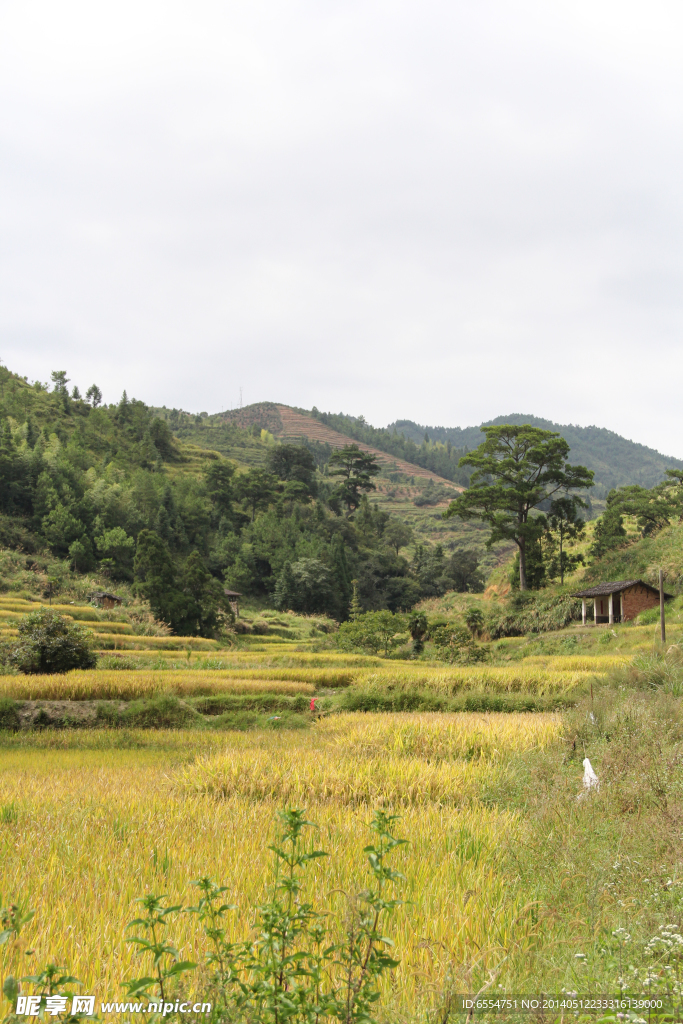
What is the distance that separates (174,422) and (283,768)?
12492cm

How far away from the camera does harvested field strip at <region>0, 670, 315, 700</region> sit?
45.7 feet

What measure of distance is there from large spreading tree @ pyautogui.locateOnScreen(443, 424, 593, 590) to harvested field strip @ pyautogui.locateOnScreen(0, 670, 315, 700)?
24.0 meters

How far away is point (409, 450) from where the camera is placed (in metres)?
152

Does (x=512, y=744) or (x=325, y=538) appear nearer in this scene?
(x=512, y=744)

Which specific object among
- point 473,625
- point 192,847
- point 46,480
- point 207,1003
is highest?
point 46,480

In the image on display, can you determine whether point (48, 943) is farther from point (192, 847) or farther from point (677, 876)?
point (677, 876)

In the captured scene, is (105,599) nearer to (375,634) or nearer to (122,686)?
(375,634)

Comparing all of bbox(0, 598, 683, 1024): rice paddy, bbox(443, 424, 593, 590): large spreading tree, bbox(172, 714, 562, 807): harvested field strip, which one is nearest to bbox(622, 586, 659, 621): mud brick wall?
bbox(443, 424, 593, 590): large spreading tree

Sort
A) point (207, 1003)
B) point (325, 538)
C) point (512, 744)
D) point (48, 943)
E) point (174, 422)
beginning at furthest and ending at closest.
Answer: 1. point (174, 422)
2. point (325, 538)
3. point (512, 744)
4. point (48, 943)
5. point (207, 1003)

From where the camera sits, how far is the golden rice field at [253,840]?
10.6 feet

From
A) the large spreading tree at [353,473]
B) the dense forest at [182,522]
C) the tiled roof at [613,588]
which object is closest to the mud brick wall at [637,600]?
the tiled roof at [613,588]

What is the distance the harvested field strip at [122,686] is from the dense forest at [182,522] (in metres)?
18.6

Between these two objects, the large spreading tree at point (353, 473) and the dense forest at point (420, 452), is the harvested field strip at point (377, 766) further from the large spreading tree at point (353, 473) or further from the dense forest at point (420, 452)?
the dense forest at point (420, 452)

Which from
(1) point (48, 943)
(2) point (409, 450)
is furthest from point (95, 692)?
(2) point (409, 450)
